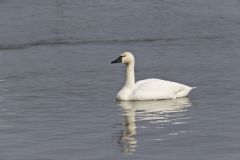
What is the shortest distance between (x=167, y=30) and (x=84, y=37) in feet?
9.75

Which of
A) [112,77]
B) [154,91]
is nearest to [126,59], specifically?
[154,91]

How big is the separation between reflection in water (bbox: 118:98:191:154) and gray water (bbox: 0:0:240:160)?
2 cm

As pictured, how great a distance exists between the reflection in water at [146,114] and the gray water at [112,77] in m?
0.02

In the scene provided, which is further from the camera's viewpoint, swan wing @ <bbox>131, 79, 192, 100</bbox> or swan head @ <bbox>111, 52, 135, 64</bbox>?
swan head @ <bbox>111, 52, 135, 64</bbox>

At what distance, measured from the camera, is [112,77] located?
21609mm

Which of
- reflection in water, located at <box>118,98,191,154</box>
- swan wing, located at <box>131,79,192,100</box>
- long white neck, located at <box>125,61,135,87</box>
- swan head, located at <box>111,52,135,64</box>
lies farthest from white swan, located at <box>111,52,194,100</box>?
swan head, located at <box>111,52,135,64</box>

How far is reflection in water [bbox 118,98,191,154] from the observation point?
553 inches

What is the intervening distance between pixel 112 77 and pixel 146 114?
16.4ft

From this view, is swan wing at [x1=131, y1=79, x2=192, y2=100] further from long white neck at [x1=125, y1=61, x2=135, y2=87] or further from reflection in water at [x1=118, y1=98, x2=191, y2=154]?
long white neck at [x1=125, y1=61, x2=135, y2=87]

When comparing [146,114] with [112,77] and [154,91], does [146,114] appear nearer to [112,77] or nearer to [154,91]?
[154,91]

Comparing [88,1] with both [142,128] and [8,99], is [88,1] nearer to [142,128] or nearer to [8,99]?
[8,99]

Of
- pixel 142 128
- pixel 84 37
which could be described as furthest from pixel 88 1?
pixel 142 128

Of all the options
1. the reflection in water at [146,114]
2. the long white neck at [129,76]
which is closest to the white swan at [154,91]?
the reflection in water at [146,114]

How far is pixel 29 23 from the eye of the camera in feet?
109
